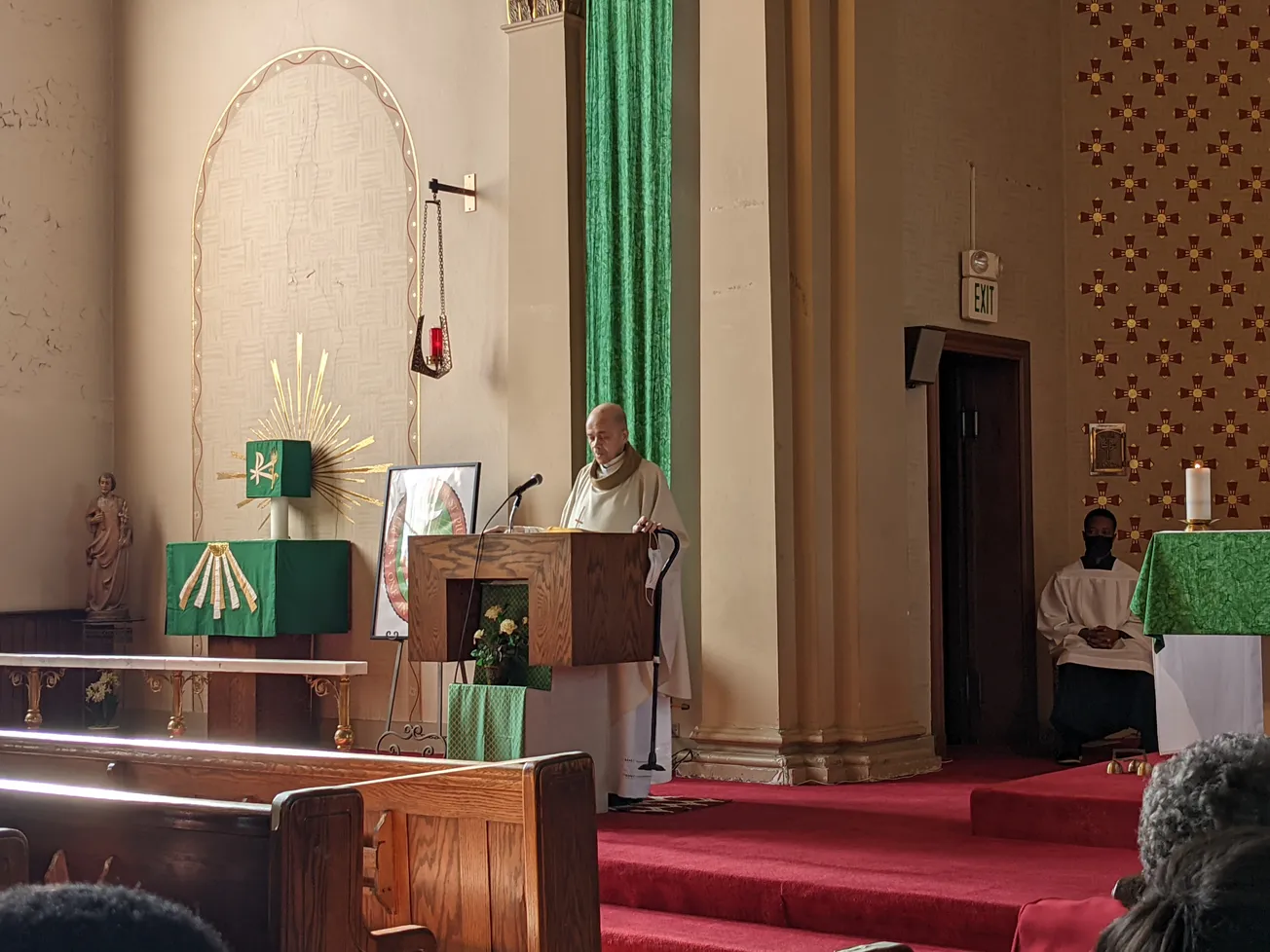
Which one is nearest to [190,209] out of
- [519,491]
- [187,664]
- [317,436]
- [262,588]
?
[317,436]

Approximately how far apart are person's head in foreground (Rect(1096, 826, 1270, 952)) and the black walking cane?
5407 mm

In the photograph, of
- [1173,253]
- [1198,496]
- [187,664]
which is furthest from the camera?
[1173,253]

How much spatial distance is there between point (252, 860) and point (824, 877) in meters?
Result: 2.94

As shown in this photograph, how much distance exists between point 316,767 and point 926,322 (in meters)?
5.54

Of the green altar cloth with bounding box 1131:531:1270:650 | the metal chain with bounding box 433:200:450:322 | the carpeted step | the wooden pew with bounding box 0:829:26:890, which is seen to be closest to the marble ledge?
the metal chain with bounding box 433:200:450:322

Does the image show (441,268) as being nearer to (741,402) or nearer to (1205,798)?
(741,402)

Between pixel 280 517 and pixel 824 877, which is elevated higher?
pixel 280 517

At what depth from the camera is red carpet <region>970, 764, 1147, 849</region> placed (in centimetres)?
567

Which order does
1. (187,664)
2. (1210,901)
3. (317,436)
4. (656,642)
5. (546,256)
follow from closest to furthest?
(1210,901)
(656,642)
(187,664)
(546,256)
(317,436)

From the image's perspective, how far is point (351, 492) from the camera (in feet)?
32.1

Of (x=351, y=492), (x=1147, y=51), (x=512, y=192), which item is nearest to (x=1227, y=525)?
(x=1147, y=51)

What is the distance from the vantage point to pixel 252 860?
2.49 metres

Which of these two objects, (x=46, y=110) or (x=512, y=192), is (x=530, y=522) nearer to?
(x=512, y=192)

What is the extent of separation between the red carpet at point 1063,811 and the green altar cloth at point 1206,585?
61cm
